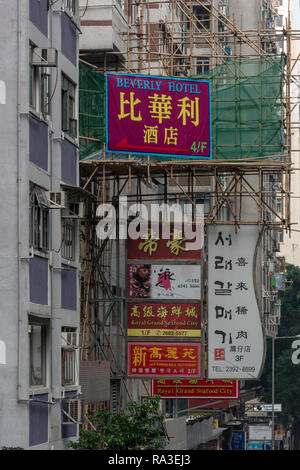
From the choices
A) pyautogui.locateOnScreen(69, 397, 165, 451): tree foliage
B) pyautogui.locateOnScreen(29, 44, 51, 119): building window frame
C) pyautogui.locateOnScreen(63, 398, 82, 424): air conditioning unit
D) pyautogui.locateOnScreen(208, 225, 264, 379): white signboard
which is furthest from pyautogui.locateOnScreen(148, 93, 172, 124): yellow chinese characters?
pyautogui.locateOnScreen(69, 397, 165, 451): tree foliage

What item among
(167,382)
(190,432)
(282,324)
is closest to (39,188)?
(167,382)

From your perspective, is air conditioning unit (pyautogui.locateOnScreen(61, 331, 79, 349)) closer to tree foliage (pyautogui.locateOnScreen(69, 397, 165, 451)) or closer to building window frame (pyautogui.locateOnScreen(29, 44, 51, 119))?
tree foliage (pyautogui.locateOnScreen(69, 397, 165, 451))

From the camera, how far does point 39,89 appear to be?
21.0 meters

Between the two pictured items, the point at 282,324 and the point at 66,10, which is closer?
the point at 66,10

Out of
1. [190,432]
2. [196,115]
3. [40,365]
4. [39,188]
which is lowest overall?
[190,432]

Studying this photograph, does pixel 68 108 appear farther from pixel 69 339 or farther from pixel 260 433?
pixel 260 433

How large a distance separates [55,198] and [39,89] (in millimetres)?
2053

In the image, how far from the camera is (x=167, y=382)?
37844mm

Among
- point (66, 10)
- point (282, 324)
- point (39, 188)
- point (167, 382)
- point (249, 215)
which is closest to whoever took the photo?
point (39, 188)

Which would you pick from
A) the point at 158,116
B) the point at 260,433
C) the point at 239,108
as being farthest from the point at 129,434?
the point at 260,433

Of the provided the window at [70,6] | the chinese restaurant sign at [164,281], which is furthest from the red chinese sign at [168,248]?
the window at [70,6]

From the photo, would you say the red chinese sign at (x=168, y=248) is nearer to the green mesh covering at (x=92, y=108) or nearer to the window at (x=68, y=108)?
the green mesh covering at (x=92, y=108)

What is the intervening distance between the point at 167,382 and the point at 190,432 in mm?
10446
